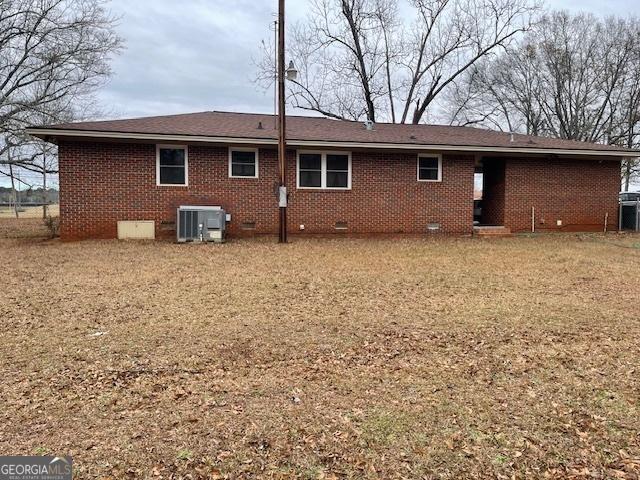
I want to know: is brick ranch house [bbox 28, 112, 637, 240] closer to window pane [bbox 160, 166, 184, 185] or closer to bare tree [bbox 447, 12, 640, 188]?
window pane [bbox 160, 166, 184, 185]

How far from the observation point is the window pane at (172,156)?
12.4m

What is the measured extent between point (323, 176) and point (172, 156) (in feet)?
13.6

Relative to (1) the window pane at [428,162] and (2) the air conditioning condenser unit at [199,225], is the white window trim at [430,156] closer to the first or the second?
(1) the window pane at [428,162]

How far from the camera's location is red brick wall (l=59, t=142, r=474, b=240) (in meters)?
12.1

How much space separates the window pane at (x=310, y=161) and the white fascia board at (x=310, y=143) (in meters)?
0.54

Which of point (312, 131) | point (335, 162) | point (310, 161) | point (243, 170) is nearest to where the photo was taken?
point (243, 170)

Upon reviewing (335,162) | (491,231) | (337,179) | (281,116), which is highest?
(281,116)

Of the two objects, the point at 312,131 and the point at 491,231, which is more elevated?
the point at 312,131

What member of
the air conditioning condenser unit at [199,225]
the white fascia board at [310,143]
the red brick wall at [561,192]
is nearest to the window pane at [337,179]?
the white fascia board at [310,143]

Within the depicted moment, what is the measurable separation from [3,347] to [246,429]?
2677 millimetres

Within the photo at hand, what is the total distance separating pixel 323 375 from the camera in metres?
3.52

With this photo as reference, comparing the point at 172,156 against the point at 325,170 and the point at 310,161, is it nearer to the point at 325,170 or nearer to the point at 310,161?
the point at 310,161

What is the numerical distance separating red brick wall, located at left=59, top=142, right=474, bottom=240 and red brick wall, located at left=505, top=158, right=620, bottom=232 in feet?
5.27

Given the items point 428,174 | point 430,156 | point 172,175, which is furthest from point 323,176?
point 172,175
